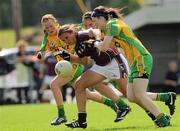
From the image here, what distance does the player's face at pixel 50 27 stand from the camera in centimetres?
1471

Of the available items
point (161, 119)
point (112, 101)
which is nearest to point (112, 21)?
point (161, 119)

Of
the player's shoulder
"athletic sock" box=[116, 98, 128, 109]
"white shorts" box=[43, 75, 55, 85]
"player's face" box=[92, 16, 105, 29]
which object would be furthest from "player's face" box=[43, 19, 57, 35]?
"white shorts" box=[43, 75, 55, 85]

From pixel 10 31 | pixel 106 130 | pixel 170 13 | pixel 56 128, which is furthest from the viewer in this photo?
pixel 10 31

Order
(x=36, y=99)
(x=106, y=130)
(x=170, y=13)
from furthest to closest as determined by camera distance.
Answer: (x=170, y=13) → (x=36, y=99) → (x=106, y=130)

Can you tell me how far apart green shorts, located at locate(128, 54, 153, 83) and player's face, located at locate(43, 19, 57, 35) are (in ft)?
9.79

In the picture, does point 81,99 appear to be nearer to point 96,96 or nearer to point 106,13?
point 106,13

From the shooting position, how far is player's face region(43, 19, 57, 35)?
1471 centimetres

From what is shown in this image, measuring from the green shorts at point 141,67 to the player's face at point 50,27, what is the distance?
298cm

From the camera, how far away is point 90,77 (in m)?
13.0

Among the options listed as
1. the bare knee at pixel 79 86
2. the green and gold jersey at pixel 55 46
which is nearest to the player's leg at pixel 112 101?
the green and gold jersey at pixel 55 46

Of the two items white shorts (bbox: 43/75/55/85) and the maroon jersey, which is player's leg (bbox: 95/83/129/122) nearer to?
the maroon jersey

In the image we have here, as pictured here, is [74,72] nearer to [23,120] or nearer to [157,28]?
[23,120]

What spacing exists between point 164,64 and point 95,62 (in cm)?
1756

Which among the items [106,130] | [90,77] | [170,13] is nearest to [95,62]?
[90,77]
